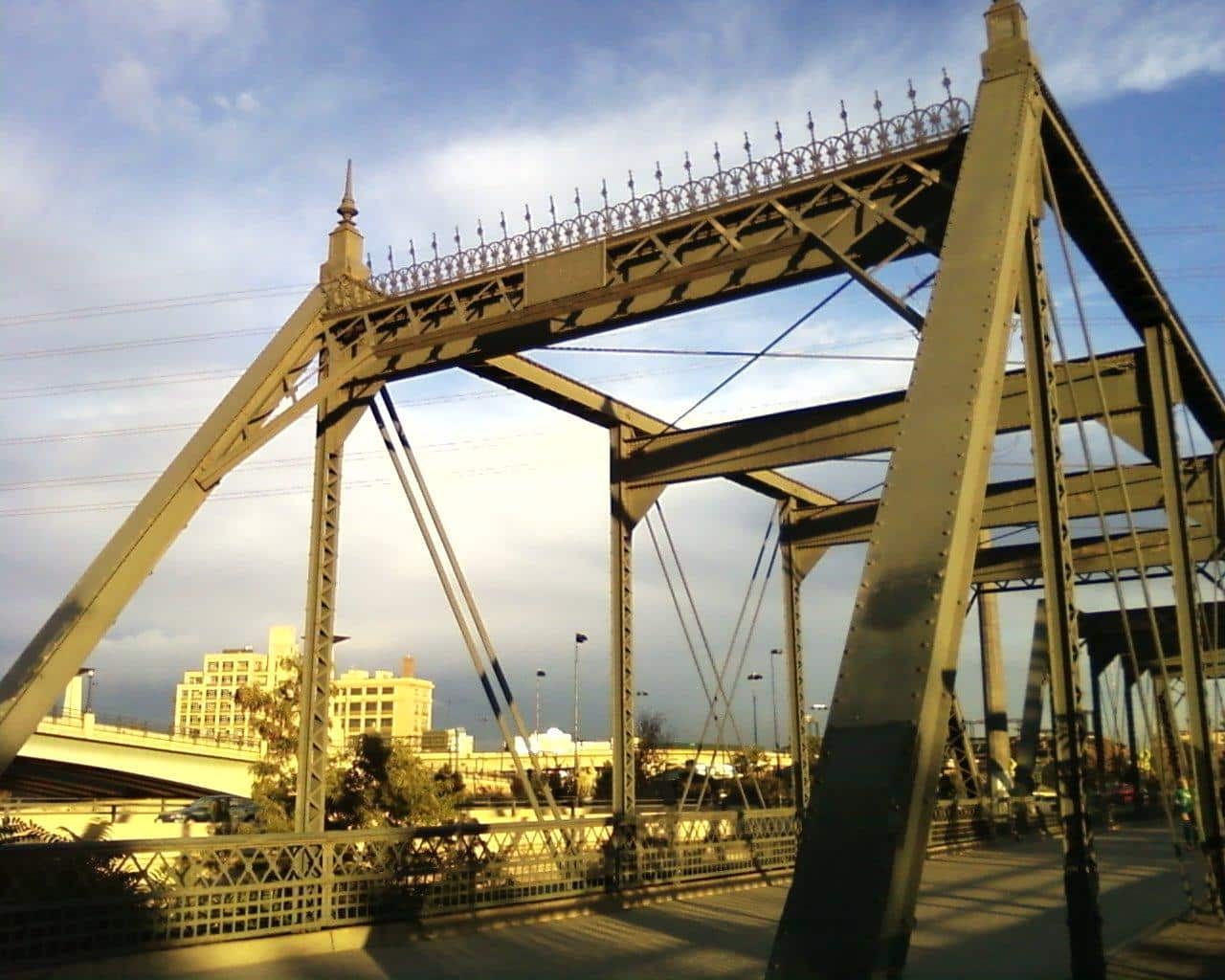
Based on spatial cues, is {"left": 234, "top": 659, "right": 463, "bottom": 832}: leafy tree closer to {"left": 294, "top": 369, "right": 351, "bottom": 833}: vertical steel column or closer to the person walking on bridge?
{"left": 294, "top": 369, "right": 351, "bottom": 833}: vertical steel column

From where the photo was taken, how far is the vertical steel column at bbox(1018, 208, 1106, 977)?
8.61 meters

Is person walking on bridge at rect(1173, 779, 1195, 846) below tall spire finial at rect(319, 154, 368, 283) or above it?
below

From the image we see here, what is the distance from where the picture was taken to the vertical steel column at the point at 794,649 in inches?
877

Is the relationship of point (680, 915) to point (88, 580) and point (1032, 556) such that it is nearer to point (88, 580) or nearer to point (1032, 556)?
point (88, 580)

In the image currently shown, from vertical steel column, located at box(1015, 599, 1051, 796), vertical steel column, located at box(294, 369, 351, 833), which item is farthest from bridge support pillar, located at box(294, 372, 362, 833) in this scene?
vertical steel column, located at box(1015, 599, 1051, 796)

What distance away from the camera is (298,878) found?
12008 millimetres

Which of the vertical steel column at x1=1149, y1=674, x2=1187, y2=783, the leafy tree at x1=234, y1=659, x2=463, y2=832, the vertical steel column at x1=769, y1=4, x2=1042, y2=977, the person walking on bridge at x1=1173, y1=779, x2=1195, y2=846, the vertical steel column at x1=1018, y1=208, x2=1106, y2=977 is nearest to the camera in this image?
the vertical steel column at x1=769, y1=4, x2=1042, y2=977

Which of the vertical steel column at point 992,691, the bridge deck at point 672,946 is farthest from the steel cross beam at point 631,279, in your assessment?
the vertical steel column at point 992,691

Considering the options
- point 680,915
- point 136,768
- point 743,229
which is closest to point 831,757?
point 743,229

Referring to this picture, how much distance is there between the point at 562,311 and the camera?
14.6 metres

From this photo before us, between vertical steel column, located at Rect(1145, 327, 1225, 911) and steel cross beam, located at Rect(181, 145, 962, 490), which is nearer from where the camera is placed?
steel cross beam, located at Rect(181, 145, 962, 490)

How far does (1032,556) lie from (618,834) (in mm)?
13970

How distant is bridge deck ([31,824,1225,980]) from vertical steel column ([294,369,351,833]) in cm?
289

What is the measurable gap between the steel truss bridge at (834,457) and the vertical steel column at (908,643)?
2cm
